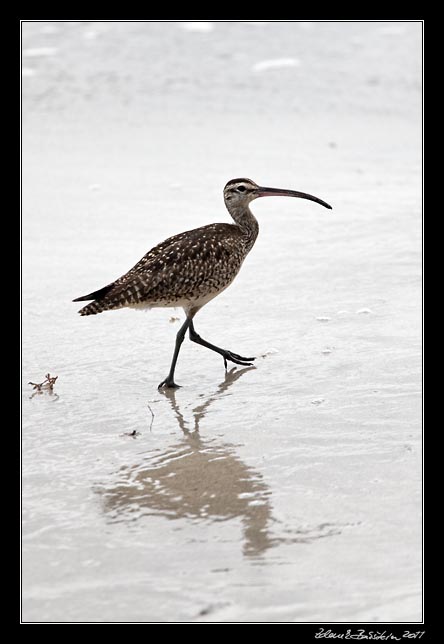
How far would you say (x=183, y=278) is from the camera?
6.47 metres

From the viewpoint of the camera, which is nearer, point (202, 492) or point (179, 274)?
point (202, 492)

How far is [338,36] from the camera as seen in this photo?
15.7 meters

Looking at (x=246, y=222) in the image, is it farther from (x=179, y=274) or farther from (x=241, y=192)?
(x=179, y=274)

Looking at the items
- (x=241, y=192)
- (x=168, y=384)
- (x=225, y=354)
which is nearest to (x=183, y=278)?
(x=225, y=354)

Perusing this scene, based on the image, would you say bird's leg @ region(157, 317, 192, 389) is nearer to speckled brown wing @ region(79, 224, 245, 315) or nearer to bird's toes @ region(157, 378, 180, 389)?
bird's toes @ region(157, 378, 180, 389)

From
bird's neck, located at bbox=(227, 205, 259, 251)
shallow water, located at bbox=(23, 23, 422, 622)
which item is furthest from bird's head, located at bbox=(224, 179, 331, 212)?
shallow water, located at bbox=(23, 23, 422, 622)

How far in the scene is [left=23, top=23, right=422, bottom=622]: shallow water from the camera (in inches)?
160

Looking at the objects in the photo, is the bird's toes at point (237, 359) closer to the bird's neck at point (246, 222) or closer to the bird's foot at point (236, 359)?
the bird's foot at point (236, 359)

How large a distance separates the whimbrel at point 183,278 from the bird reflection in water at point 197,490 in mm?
1033

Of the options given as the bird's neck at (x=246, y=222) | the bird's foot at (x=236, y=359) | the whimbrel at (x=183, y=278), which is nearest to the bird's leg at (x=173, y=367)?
the whimbrel at (x=183, y=278)

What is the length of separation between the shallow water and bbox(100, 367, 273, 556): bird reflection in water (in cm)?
1

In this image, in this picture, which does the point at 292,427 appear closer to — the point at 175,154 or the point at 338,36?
the point at 175,154

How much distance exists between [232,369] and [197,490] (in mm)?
1770
